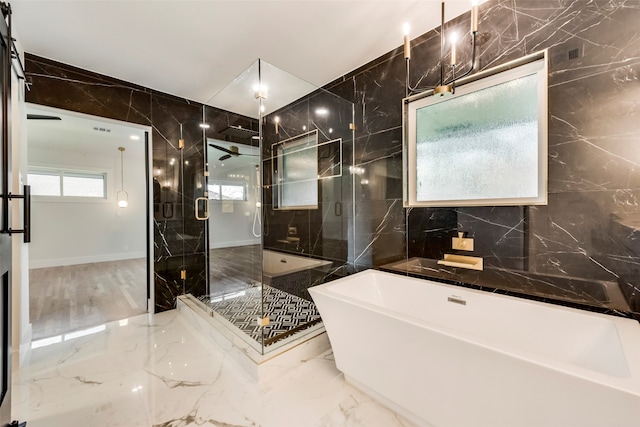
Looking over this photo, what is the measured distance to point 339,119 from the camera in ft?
9.11

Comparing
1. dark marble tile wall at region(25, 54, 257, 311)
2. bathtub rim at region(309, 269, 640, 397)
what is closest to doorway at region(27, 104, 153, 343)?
dark marble tile wall at region(25, 54, 257, 311)

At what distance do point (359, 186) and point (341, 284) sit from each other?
114 centimetres

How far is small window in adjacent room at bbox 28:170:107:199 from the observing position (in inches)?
212

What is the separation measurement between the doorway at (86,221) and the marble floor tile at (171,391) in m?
0.95

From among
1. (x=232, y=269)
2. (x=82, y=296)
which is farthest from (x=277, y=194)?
(x=82, y=296)

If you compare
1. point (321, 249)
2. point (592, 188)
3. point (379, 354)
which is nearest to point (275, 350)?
point (379, 354)

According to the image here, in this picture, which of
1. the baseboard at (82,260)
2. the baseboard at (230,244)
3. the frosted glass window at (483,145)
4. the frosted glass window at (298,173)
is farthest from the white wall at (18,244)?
Answer: the frosted glass window at (483,145)

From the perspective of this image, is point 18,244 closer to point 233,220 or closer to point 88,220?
point 233,220

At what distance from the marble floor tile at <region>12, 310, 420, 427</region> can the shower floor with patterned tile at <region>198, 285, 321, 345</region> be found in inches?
11.2

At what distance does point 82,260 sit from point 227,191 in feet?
17.0

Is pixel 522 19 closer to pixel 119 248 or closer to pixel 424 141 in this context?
pixel 424 141

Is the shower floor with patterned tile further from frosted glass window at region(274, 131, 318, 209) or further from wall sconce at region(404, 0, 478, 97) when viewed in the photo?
wall sconce at region(404, 0, 478, 97)

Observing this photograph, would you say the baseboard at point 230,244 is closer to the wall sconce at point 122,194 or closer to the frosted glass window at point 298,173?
the frosted glass window at point 298,173

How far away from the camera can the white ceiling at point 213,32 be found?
5.83ft
